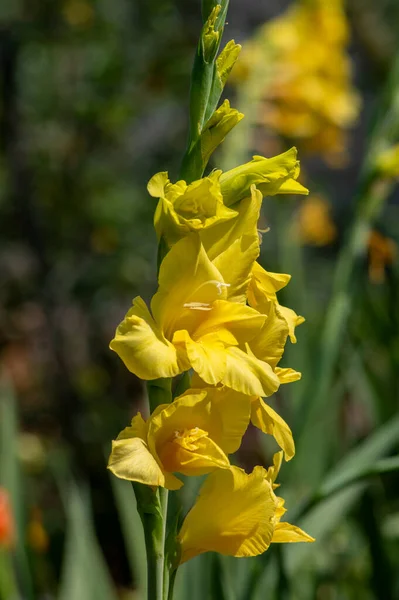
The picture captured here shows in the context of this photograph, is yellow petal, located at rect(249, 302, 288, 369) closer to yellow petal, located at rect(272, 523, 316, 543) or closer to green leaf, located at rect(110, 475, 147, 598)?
yellow petal, located at rect(272, 523, 316, 543)

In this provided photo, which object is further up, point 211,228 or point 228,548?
point 211,228

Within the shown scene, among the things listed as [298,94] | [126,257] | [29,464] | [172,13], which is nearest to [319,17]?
[298,94]

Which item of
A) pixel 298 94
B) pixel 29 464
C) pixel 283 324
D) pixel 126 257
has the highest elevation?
pixel 283 324

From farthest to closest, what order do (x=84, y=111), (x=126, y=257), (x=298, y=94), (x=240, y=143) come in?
(x=126, y=257)
(x=84, y=111)
(x=298, y=94)
(x=240, y=143)

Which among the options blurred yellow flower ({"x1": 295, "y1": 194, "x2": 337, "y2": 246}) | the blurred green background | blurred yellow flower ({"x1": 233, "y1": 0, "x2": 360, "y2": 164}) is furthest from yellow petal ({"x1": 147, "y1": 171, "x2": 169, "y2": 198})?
blurred yellow flower ({"x1": 295, "y1": 194, "x2": 337, "y2": 246})

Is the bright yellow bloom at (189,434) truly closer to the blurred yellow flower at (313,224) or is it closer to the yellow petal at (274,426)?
the yellow petal at (274,426)

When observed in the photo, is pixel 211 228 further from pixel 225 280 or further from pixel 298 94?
pixel 298 94
